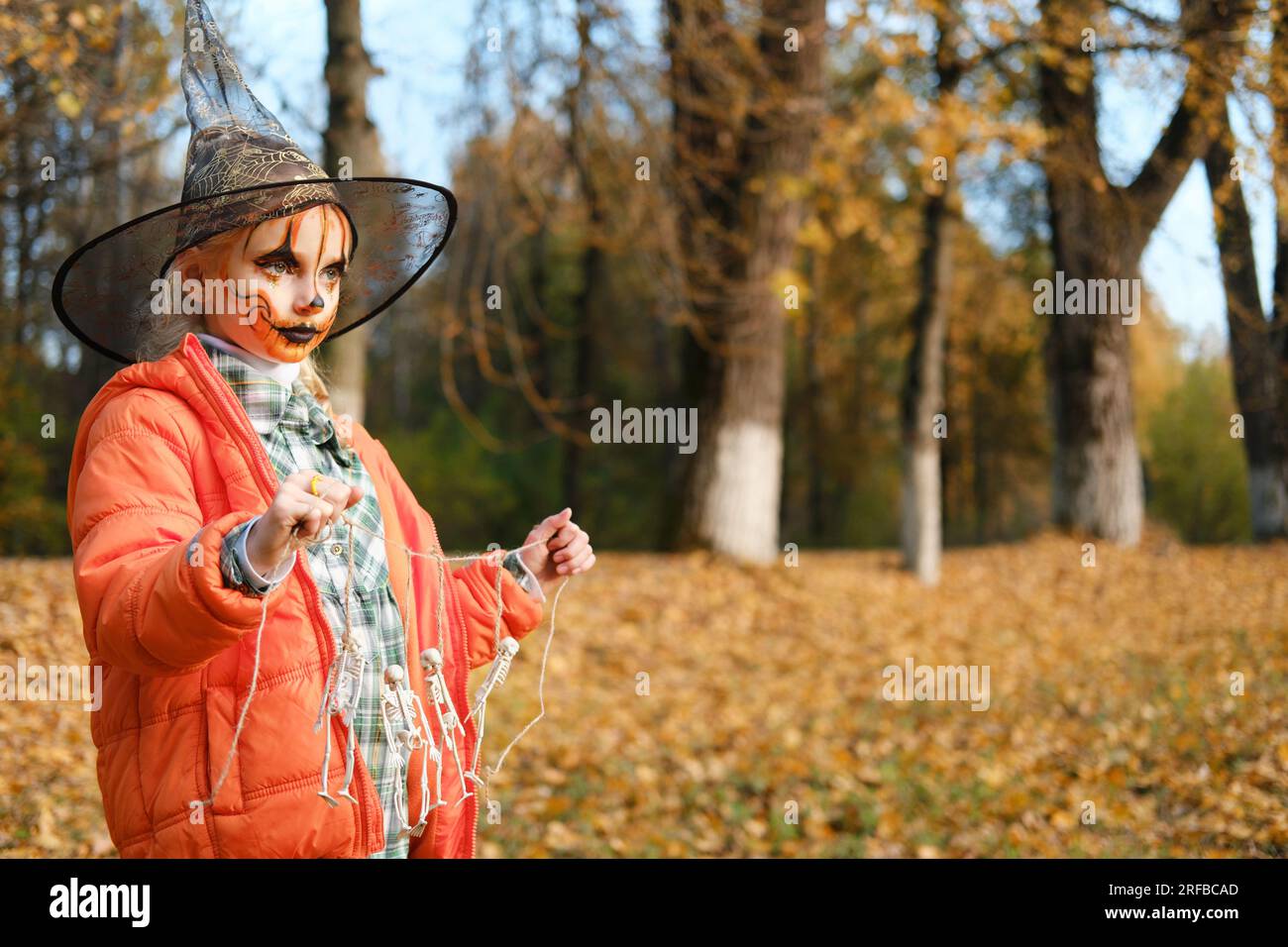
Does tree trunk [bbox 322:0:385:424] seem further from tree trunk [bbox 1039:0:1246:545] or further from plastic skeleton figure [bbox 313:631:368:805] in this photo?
tree trunk [bbox 1039:0:1246:545]

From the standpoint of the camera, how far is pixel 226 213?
2.03 meters

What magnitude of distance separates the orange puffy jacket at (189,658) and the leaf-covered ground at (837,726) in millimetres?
2738

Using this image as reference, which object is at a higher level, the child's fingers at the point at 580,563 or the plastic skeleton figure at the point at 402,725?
the child's fingers at the point at 580,563

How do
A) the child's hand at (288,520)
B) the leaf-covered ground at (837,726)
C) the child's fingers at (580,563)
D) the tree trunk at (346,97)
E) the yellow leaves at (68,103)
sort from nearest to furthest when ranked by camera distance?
the child's hand at (288,520), the child's fingers at (580,563), the leaf-covered ground at (837,726), the yellow leaves at (68,103), the tree trunk at (346,97)

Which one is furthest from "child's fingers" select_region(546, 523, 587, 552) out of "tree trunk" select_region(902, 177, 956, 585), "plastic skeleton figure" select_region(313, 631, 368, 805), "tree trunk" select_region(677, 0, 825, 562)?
"tree trunk" select_region(902, 177, 956, 585)

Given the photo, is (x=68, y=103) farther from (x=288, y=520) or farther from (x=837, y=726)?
(x=837, y=726)

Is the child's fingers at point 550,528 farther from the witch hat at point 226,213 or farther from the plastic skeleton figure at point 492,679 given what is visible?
the witch hat at point 226,213

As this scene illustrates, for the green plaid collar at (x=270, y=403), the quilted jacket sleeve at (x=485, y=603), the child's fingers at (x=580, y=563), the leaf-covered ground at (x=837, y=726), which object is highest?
the green plaid collar at (x=270, y=403)

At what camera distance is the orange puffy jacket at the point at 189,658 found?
176 cm

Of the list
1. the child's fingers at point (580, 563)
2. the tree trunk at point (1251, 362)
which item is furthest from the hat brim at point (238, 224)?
the tree trunk at point (1251, 362)

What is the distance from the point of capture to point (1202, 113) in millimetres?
8672

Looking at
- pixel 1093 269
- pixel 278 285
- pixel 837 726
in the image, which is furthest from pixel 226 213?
pixel 1093 269
